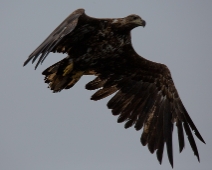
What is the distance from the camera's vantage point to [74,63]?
1327 centimetres

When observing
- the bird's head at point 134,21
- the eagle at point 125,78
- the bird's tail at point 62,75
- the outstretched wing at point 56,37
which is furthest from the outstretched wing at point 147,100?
the outstretched wing at point 56,37

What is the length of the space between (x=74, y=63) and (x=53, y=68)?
455 millimetres

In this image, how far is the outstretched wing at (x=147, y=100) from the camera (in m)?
14.0

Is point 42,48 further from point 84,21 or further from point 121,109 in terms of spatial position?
point 121,109

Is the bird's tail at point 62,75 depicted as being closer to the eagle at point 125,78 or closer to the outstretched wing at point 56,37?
the eagle at point 125,78

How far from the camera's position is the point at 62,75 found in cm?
1346

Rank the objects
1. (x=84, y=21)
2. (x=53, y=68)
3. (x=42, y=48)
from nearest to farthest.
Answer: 1. (x=42, y=48)
2. (x=84, y=21)
3. (x=53, y=68)

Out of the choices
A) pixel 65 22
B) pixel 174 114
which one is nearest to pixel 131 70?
pixel 174 114

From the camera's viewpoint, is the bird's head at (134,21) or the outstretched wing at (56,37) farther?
the bird's head at (134,21)

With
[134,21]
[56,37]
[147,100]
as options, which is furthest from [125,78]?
[56,37]

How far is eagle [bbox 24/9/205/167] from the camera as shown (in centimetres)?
1299

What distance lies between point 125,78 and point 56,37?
3.29 m

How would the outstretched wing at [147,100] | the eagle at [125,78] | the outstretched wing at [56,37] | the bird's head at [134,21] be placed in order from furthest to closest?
the outstretched wing at [147,100] → the bird's head at [134,21] → the eagle at [125,78] → the outstretched wing at [56,37]

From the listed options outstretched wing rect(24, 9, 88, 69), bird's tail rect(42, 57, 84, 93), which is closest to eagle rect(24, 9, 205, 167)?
bird's tail rect(42, 57, 84, 93)
